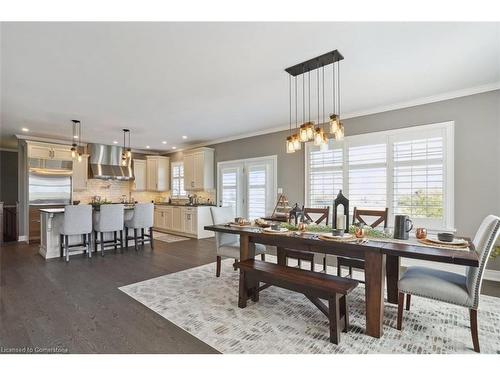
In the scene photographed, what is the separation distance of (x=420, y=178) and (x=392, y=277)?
199 centimetres

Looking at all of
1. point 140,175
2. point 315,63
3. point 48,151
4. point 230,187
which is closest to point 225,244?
point 315,63

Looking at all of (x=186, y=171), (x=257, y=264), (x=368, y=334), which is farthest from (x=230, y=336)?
(x=186, y=171)

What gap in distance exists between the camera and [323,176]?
5.15 m

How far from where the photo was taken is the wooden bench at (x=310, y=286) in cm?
206

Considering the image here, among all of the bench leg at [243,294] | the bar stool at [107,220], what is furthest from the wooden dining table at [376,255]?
the bar stool at [107,220]

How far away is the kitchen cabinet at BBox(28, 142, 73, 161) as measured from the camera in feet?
20.9

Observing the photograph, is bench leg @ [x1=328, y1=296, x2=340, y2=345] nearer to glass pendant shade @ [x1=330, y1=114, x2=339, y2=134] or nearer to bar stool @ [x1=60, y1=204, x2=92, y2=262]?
glass pendant shade @ [x1=330, y1=114, x2=339, y2=134]

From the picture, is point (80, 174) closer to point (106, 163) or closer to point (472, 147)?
point (106, 163)

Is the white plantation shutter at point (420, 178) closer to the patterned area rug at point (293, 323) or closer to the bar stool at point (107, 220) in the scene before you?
the patterned area rug at point (293, 323)

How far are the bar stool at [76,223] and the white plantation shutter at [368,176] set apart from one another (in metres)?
4.87

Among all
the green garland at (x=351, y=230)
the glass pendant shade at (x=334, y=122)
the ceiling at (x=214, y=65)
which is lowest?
the green garland at (x=351, y=230)

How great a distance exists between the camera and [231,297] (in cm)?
296
